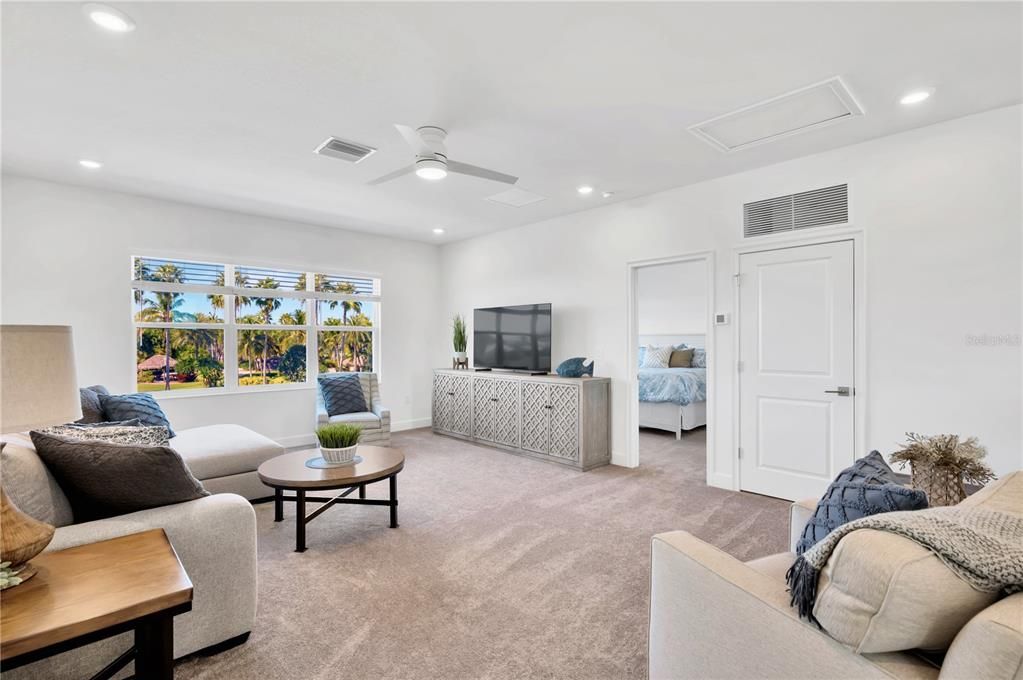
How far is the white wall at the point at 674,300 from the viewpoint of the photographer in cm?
805

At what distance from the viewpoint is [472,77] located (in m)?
2.48

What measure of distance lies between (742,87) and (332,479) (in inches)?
123

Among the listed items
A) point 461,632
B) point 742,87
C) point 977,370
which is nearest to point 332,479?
point 461,632

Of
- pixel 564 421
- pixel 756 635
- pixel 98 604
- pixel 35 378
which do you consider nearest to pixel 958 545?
pixel 756 635

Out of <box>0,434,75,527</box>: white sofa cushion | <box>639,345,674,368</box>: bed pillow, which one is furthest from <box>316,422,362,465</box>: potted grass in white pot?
<box>639,345,674,368</box>: bed pillow

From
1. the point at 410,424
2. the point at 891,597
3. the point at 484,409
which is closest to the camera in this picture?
the point at 891,597

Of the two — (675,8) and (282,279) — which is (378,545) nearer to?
(675,8)

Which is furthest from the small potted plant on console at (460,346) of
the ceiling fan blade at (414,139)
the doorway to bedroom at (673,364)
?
the ceiling fan blade at (414,139)

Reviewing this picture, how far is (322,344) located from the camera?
593cm

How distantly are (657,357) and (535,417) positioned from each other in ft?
10.0

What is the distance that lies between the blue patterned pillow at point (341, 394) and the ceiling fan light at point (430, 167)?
3079 millimetres

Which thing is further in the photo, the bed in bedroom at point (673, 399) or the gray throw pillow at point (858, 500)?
the bed in bedroom at point (673, 399)

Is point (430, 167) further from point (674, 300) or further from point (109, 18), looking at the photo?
point (674, 300)

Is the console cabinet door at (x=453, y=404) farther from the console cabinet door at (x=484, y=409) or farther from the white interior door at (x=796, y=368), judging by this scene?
the white interior door at (x=796, y=368)
